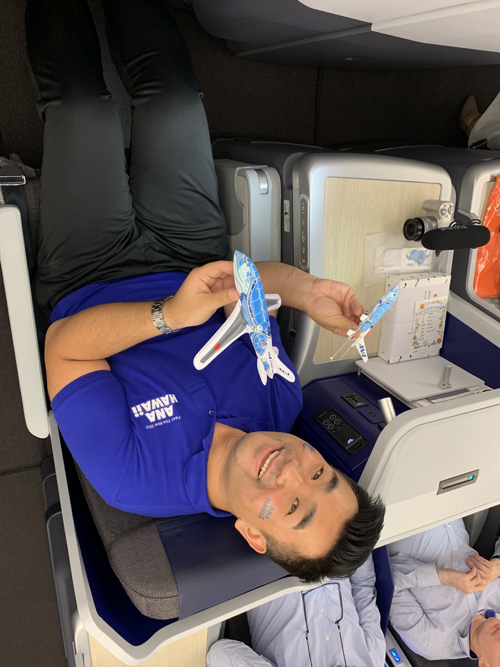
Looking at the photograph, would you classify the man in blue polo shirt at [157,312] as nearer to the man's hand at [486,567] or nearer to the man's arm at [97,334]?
the man's arm at [97,334]

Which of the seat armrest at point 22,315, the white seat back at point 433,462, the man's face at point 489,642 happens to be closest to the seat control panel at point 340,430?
the white seat back at point 433,462

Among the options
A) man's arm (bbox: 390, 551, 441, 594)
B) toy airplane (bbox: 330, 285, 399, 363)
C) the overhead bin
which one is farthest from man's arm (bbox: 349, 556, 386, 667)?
the overhead bin

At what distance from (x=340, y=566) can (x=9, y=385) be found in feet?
4.54

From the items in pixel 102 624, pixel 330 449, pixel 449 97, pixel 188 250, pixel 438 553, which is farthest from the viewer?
pixel 449 97

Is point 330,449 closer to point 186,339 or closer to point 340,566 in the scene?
point 340,566

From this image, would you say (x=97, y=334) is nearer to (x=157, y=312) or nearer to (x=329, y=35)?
(x=157, y=312)

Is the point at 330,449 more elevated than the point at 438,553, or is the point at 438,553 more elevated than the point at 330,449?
the point at 330,449

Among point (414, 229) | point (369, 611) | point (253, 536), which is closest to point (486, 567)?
point (369, 611)

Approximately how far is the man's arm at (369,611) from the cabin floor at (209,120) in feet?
4.37

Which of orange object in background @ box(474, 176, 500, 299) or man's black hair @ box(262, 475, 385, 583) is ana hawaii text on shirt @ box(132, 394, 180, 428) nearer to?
man's black hair @ box(262, 475, 385, 583)

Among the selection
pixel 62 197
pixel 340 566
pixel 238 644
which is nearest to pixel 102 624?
pixel 340 566

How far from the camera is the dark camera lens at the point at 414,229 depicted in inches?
56.3

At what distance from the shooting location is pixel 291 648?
5.58 feet


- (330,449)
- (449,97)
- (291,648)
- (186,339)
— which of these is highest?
(449,97)
